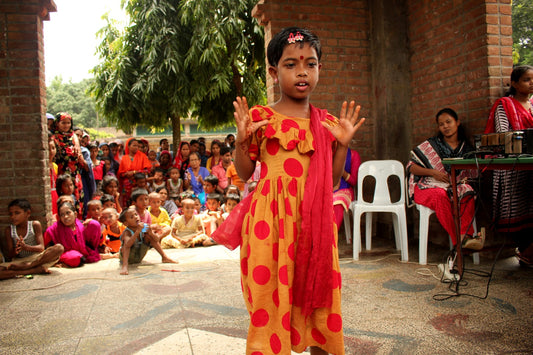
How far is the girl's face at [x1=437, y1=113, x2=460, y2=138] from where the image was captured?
430 cm

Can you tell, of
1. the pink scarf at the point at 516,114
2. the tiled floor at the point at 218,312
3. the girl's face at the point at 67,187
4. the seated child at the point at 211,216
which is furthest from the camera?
the seated child at the point at 211,216

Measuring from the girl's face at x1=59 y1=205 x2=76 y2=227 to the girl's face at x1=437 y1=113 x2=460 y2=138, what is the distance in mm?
4093

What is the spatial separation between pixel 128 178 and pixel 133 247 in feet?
11.6

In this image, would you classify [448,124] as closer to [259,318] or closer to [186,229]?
[259,318]

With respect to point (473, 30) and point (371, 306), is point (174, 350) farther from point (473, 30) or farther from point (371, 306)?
point (473, 30)

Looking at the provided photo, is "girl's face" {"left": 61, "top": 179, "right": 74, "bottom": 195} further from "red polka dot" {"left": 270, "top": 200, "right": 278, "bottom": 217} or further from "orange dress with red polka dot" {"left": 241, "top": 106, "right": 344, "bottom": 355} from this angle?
"red polka dot" {"left": 270, "top": 200, "right": 278, "bottom": 217}

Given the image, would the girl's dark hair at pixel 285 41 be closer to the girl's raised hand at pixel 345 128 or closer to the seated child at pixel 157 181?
the girl's raised hand at pixel 345 128

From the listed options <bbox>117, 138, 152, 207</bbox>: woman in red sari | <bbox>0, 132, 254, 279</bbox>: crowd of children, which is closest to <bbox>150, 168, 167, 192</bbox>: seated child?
<bbox>0, 132, 254, 279</bbox>: crowd of children

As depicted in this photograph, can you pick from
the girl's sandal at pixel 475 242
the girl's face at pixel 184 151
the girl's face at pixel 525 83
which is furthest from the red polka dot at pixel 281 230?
the girl's face at pixel 184 151

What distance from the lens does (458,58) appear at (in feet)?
14.9

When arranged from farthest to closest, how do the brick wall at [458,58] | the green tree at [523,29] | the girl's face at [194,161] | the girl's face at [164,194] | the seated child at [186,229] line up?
the green tree at [523,29] → the girl's face at [194,161] → the girl's face at [164,194] → the seated child at [186,229] → the brick wall at [458,58]

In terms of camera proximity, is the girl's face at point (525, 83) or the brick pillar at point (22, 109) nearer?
the girl's face at point (525, 83)

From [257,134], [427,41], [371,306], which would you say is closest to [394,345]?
[371,306]

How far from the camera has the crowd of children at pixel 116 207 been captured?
4.54 m
